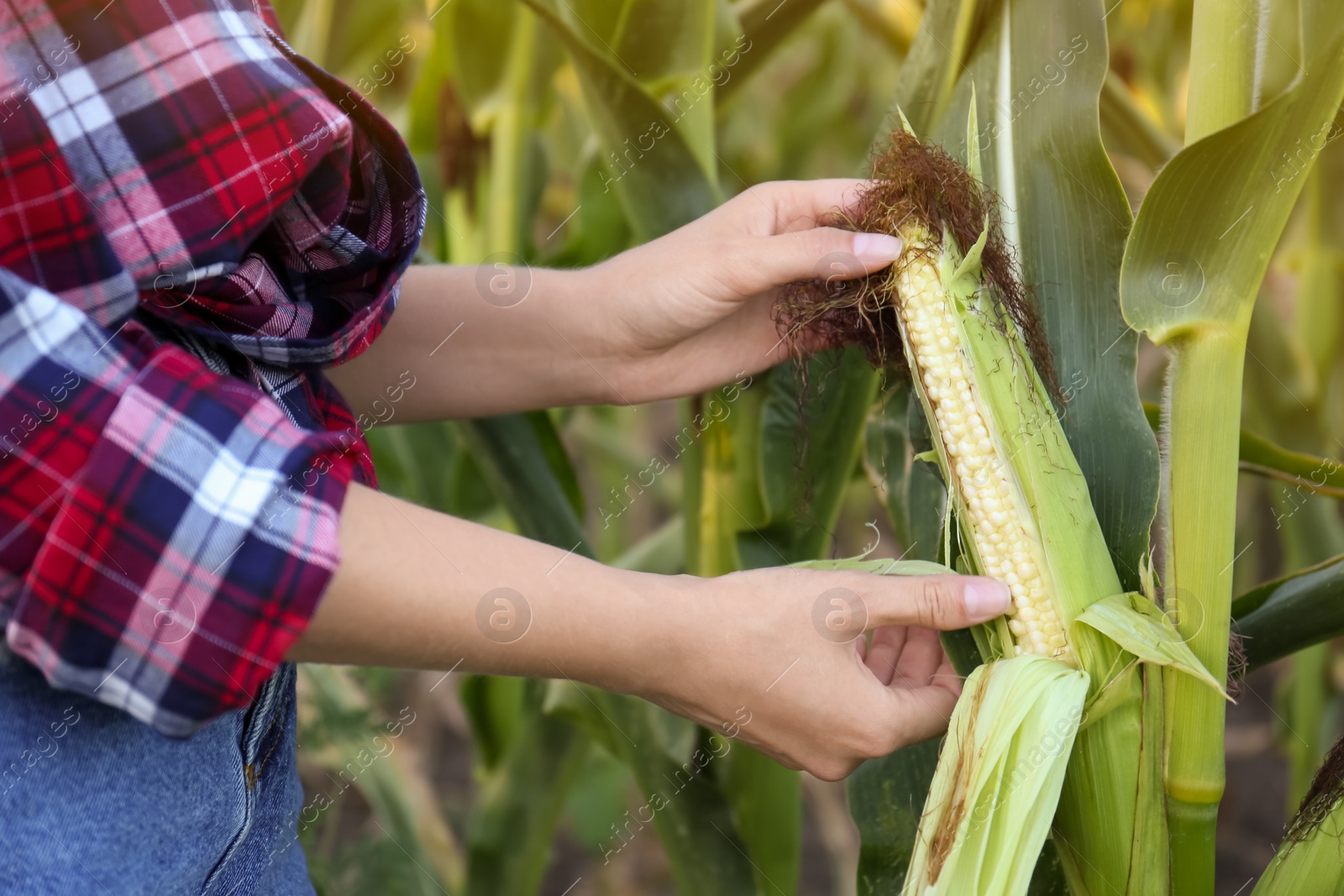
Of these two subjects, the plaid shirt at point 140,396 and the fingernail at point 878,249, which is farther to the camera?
the fingernail at point 878,249

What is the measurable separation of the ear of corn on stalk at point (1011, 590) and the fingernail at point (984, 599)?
23 mm

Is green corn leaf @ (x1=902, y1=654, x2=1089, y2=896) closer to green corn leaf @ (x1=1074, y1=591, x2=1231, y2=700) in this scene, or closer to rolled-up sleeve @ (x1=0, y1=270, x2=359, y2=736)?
green corn leaf @ (x1=1074, y1=591, x2=1231, y2=700)

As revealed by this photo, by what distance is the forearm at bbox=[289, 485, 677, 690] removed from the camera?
460 millimetres

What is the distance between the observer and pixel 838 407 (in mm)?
869

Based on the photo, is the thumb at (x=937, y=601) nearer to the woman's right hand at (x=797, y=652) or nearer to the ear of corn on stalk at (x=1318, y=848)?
the woman's right hand at (x=797, y=652)

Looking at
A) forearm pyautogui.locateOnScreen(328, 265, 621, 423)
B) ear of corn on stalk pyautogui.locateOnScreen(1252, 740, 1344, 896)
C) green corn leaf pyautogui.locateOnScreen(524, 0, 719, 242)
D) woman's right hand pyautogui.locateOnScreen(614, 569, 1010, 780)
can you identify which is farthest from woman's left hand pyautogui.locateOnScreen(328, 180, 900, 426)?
ear of corn on stalk pyautogui.locateOnScreen(1252, 740, 1344, 896)

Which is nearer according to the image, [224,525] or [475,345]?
[224,525]

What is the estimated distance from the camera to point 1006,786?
1.92ft

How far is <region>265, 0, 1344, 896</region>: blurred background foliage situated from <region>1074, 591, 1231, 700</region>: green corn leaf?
174mm

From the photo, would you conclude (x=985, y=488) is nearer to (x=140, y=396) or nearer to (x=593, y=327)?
(x=593, y=327)

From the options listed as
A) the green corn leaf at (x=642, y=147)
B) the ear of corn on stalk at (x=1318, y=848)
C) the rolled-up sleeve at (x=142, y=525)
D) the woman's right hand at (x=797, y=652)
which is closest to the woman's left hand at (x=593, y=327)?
the green corn leaf at (x=642, y=147)

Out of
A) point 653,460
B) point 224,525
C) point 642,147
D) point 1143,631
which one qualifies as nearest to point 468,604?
point 224,525

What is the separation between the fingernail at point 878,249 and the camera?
65cm

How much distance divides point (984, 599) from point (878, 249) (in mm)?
244
